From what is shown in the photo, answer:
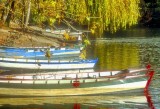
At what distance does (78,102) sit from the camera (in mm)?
17297

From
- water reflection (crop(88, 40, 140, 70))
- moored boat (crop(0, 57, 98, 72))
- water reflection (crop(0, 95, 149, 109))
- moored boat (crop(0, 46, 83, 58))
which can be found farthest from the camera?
water reflection (crop(88, 40, 140, 70))

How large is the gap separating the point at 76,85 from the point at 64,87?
1.78 feet

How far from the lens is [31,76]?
19.0 meters

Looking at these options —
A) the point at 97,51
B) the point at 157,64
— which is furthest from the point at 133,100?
the point at 97,51

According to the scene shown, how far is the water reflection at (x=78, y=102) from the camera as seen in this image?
16250 mm

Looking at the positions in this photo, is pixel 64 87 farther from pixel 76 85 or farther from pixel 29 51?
pixel 29 51

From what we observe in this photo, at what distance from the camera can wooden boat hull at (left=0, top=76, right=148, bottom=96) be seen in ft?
59.5

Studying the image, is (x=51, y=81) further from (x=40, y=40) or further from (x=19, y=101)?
(x=40, y=40)

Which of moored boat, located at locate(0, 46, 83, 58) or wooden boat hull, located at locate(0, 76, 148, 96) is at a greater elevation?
moored boat, located at locate(0, 46, 83, 58)

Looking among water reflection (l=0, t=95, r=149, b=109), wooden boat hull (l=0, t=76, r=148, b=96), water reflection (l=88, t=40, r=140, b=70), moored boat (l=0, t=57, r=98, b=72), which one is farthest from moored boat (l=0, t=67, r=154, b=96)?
water reflection (l=88, t=40, r=140, b=70)

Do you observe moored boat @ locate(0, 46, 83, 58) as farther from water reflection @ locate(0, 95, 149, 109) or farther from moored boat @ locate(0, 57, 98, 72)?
water reflection @ locate(0, 95, 149, 109)

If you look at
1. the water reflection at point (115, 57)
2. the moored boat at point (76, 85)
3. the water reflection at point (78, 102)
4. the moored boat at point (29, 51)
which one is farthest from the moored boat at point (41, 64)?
the water reflection at point (78, 102)

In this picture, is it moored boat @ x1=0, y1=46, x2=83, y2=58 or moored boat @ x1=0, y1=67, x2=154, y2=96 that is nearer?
moored boat @ x1=0, y1=67, x2=154, y2=96

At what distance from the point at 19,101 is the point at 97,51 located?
21.6 meters
